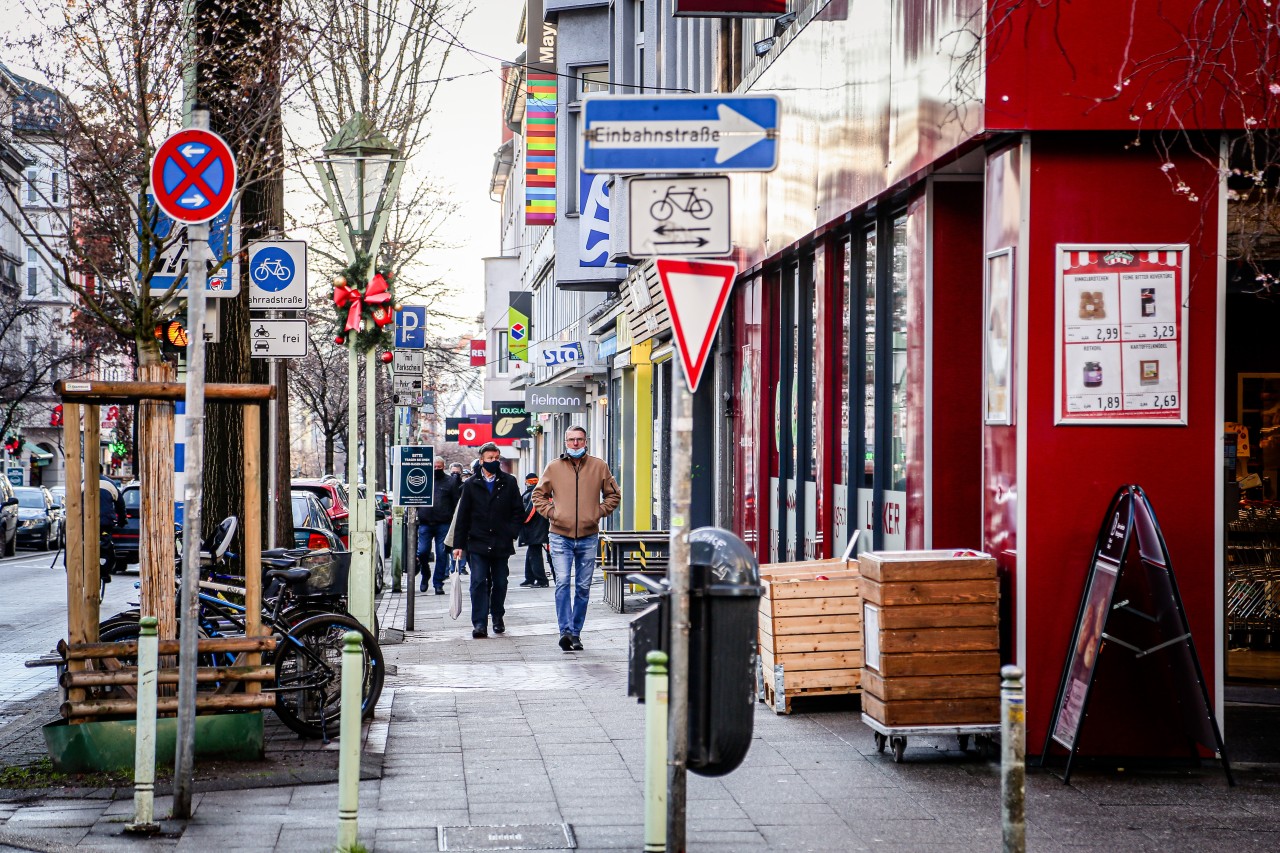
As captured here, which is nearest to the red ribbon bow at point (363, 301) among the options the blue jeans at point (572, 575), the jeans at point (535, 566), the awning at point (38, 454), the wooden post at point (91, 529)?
the blue jeans at point (572, 575)

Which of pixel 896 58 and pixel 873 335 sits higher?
pixel 896 58

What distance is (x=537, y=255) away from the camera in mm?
50062

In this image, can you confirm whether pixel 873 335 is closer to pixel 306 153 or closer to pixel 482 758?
pixel 482 758

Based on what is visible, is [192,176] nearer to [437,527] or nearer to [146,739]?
[146,739]

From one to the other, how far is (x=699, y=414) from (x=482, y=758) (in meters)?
12.3

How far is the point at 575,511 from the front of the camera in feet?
49.8

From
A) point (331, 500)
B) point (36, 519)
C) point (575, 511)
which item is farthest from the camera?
point (36, 519)

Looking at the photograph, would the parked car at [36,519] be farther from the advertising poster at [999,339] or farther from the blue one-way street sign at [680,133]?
the blue one-way street sign at [680,133]

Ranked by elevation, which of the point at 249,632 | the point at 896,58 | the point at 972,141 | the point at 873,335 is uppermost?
the point at 896,58

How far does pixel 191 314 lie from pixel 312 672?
2.91m

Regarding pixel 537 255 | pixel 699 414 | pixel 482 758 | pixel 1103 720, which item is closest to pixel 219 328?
pixel 482 758

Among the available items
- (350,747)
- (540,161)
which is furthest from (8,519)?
(350,747)

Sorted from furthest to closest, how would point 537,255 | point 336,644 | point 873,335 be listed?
point 537,255 → point 873,335 → point 336,644

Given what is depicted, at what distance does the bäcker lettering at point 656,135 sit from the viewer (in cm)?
623
